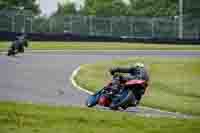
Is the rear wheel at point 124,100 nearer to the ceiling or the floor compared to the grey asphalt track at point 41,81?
nearer to the ceiling

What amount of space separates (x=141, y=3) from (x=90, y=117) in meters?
101

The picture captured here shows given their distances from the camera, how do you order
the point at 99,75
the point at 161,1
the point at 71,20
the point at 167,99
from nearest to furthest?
1. the point at 167,99
2. the point at 99,75
3. the point at 71,20
4. the point at 161,1

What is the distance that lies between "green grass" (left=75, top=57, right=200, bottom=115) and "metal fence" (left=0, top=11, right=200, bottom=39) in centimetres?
2351

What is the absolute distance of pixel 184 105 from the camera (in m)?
20.7

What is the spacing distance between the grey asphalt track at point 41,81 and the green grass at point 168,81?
0.88m

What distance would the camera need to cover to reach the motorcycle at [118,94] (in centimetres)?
1694

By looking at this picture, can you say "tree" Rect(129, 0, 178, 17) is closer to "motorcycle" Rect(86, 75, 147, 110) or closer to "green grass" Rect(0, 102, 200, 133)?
"motorcycle" Rect(86, 75, 147, 110)

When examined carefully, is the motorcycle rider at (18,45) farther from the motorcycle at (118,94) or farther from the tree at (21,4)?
the tree at (21,4)

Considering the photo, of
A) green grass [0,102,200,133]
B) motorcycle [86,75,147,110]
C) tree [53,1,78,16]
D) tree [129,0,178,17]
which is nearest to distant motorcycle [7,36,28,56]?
motorcycle [86,75,147,110]

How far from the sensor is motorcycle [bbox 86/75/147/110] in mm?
16938

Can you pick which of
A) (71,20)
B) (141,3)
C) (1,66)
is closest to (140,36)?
(71,20)

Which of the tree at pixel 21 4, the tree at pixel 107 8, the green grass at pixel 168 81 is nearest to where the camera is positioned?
the green grass at pixel 168 81

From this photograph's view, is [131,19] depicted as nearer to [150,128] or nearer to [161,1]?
[161,1]

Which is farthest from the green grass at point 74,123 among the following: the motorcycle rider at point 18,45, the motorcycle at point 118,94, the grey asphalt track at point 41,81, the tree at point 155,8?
the tree at point 155,8
